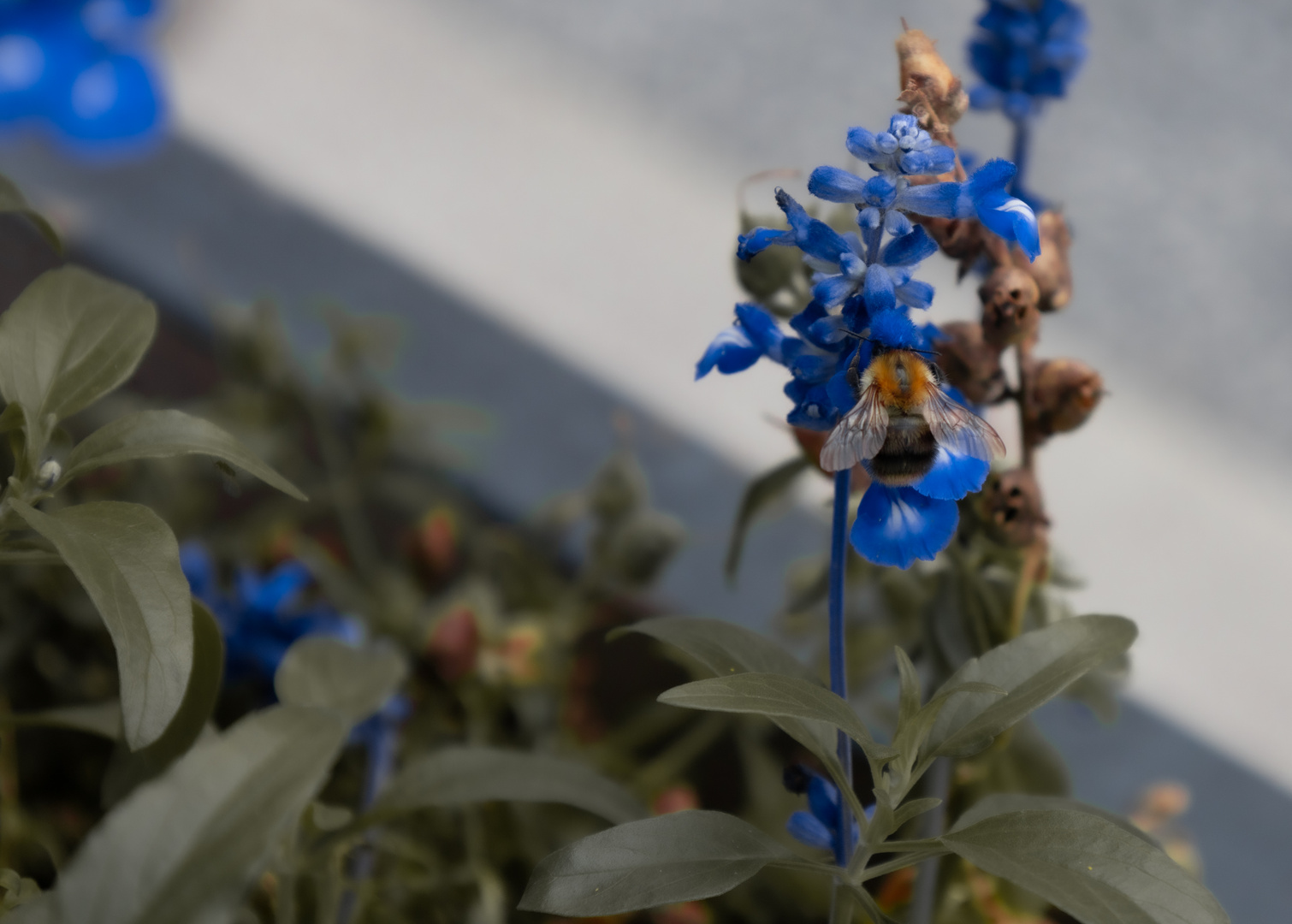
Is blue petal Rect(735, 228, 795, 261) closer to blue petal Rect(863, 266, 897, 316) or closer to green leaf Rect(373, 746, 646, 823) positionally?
blue petal Rect(863, 266, 897, 316)

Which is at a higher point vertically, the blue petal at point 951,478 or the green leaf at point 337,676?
the blue petal at point 951,478

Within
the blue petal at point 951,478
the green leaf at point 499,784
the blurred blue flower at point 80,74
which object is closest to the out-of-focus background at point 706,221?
the blurred blue flower at point 80,74

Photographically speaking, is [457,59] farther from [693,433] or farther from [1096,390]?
[1096,390]

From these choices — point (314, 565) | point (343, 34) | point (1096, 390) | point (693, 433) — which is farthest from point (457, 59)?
point (1096, 390)

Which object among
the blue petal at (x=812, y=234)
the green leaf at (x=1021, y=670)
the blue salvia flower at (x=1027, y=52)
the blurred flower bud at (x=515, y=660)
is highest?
the blue salvia flower at (x=1027, y=52)

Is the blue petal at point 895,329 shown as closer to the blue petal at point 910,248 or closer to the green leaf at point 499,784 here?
the blue petal at point 910,248

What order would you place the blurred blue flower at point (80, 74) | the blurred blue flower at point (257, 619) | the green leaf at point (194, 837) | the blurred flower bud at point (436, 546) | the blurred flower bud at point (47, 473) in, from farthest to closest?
the blurred blue flower at point (80, 74), the blurred flower bud at point (436, 546), the blurred blue flower at point (257, 619), the blurred flower bud at point (47, 473), the green leaf at point (194, 837)

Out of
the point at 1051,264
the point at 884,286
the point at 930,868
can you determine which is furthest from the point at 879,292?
the point at 930,868
